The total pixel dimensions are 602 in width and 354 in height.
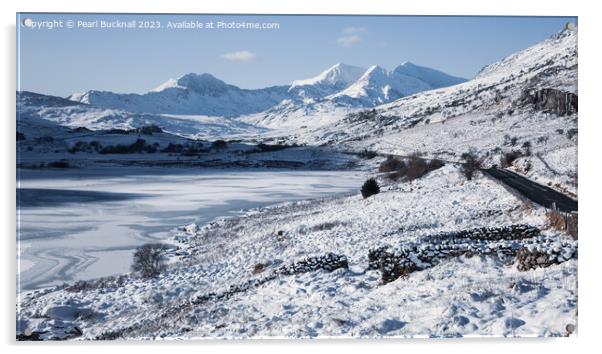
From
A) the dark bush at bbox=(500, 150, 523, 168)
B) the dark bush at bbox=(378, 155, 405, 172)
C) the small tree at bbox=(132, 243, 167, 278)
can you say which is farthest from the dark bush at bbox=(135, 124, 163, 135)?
the dark bush at bbox=(500, 150, 523, 168)

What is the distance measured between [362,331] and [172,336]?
146 inches

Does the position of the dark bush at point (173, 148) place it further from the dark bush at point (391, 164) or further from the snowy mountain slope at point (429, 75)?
the snowy mountain slope at point (429, 75)

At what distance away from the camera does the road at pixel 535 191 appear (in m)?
11.7

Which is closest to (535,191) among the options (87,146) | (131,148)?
(87,146)

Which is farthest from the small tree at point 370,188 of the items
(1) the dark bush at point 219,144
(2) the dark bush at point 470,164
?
(1) the dark bush at point 219,144

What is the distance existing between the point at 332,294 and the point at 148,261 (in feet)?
17.7

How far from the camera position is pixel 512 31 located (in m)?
11.4

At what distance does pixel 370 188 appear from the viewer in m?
21.5

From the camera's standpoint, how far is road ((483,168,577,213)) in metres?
11.7

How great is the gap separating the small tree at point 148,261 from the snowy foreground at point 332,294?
0.99ft

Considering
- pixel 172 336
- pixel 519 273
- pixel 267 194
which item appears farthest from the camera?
pixel 267 194
